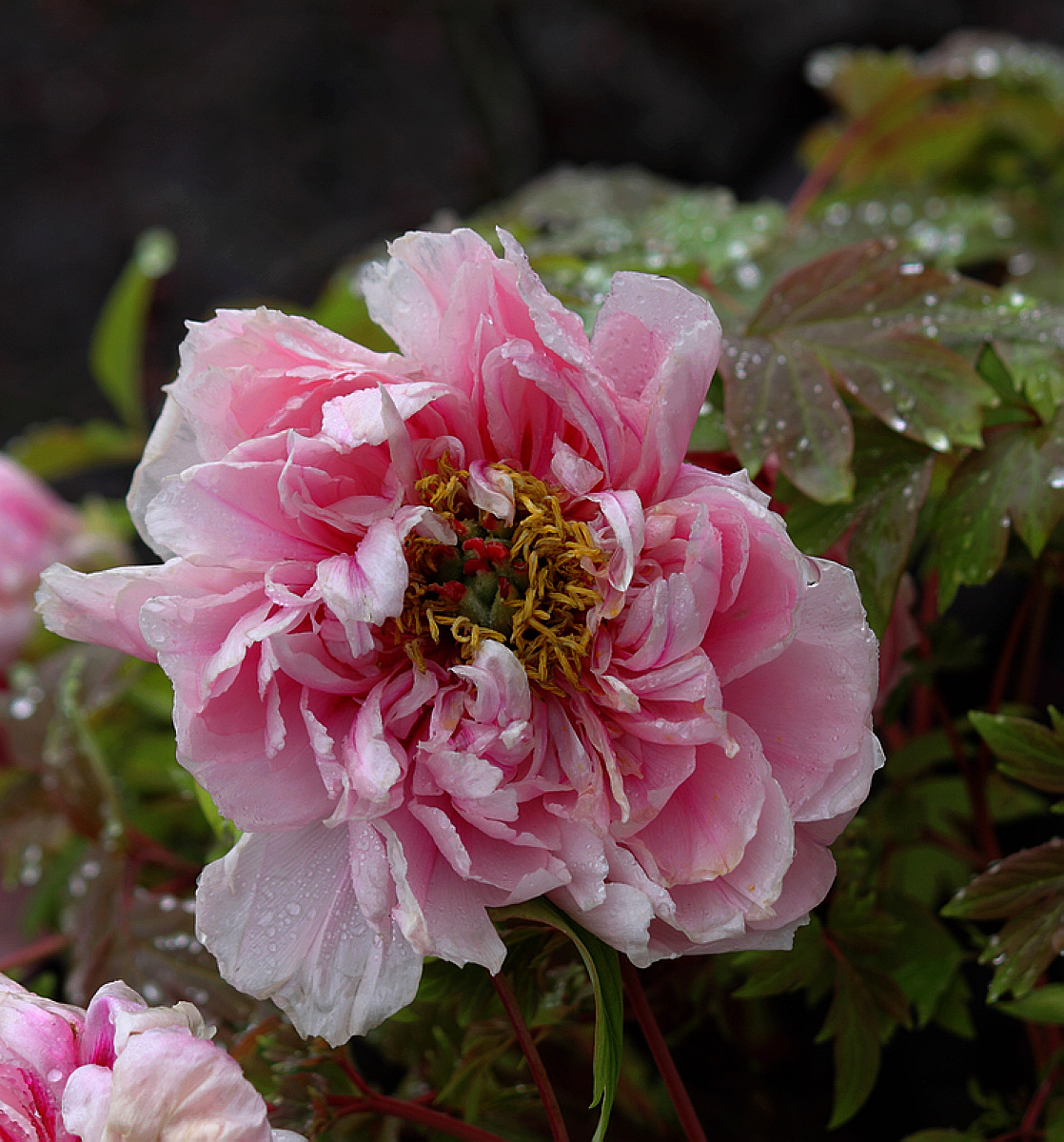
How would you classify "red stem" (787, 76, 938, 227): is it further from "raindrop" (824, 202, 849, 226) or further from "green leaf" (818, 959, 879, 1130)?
"green leaf" (818, 959, 879, 1130)

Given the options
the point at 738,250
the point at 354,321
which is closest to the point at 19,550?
the point at 354,321

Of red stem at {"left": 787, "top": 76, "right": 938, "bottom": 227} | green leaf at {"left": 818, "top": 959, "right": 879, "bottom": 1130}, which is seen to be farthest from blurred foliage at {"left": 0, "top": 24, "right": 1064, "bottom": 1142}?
red stem at {"left": 787, "top": 76, "right": 938, "bottom": 227}

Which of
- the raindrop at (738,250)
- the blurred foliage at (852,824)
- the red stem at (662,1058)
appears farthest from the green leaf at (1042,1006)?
the raindrop at (738,250)

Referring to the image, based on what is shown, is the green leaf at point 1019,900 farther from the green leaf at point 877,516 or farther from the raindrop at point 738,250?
the raindrop at point 738,250

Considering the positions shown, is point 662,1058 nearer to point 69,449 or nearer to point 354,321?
point 354,321

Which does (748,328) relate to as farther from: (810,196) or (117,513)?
(117,513)

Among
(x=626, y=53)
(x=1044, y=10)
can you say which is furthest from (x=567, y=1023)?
(x=1044, y=10)
